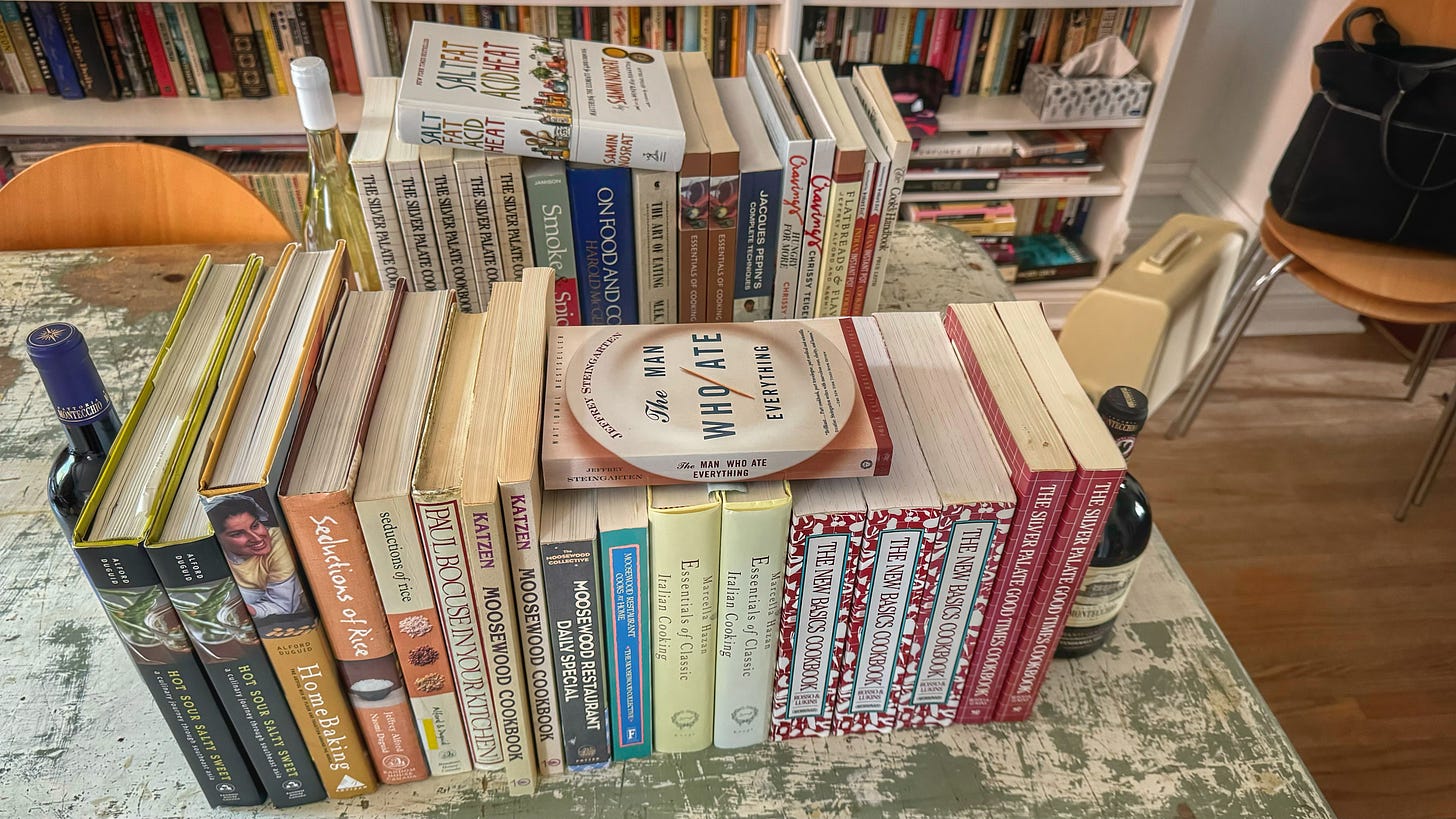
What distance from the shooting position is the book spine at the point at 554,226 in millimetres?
861

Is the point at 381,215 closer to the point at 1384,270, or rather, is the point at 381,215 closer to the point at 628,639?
the point at 628,639

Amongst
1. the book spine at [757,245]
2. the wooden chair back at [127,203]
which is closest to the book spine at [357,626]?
the book spine at [757,245]

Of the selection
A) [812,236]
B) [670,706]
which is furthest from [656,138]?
[670,706]

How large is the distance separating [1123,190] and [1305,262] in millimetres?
553

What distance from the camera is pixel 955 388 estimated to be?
0.71 metres

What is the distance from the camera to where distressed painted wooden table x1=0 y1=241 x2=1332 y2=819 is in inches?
27.8

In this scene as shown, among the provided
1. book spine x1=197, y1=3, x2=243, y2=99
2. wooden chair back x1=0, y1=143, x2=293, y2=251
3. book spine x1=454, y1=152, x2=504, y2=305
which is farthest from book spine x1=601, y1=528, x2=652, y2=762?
book spine x1=197, y1=3, x2=243, y2=99

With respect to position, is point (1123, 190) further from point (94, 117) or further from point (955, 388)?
point (94, 117)

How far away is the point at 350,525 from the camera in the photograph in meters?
0.56

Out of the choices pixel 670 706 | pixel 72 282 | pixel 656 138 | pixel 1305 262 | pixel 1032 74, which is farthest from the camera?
pixel 1032 74

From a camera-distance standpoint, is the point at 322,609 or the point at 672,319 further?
the point at 672,319

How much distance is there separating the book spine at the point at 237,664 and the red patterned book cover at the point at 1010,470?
1.56 feet

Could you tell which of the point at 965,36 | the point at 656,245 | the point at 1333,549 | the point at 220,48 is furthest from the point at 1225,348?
the point at 220,48

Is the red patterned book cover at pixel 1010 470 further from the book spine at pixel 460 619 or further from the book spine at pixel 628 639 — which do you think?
the book spine at pixel 460 619
